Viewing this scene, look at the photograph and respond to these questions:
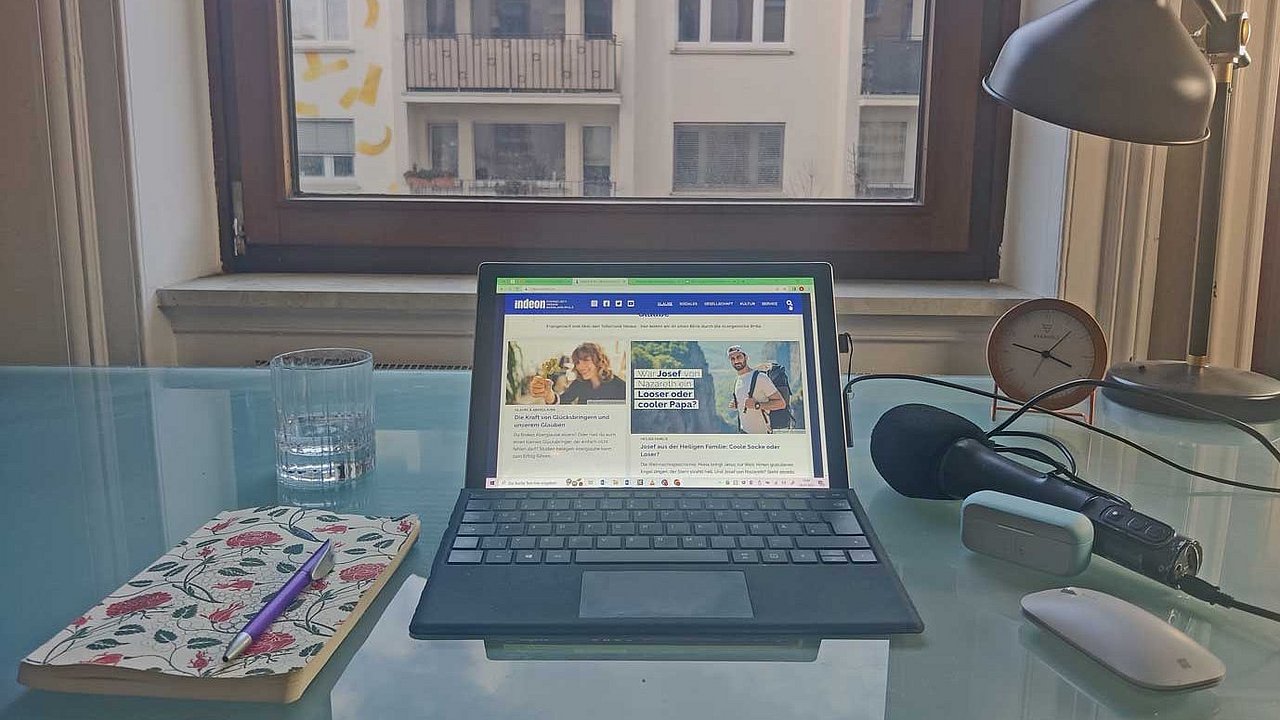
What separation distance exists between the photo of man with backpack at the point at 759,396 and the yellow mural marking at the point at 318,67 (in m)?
1.08

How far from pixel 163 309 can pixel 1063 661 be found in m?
1.34

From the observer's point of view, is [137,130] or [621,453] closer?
[621,453]

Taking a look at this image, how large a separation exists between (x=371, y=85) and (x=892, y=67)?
0.83 metres

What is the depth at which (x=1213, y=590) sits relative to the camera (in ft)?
1.94

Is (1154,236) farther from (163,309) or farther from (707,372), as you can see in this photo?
(163,309)

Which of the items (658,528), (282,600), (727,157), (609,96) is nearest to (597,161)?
(609,96)

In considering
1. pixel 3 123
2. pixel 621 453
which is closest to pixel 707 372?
pixel 621 453

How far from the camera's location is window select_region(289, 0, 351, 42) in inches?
61.9

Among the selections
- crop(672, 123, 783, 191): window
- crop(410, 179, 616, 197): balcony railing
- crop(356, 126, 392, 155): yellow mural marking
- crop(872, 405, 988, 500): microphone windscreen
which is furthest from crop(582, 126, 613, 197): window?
crop(872, 405, 988, 500): microphone windscreen

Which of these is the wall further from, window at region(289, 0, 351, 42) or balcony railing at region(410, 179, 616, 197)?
balcony railing at region(410, 179, 616, 197)

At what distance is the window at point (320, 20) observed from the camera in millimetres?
1572

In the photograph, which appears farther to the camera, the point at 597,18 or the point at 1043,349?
the point at 597,18

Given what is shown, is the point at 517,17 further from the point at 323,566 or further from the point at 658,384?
the point at 323,566

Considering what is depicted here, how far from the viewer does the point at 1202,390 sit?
3.40 ft
